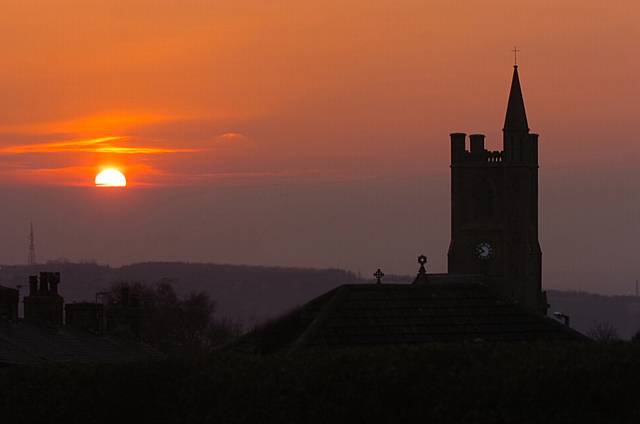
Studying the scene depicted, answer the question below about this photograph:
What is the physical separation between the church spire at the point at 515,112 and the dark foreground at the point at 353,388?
5066 inches

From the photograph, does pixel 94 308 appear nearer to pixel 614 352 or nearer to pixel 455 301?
pixel 455 301

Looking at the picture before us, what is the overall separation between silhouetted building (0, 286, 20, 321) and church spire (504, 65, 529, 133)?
109 m

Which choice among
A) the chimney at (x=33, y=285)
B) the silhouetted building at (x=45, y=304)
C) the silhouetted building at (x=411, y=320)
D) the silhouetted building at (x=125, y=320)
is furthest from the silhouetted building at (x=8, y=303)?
the silhouetted building at (x=411, y=320)

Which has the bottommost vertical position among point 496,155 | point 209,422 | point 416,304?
point 209,422

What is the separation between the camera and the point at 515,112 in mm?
156625

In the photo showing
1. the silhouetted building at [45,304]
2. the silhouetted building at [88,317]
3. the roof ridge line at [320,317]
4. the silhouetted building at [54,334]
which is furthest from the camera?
the silhouetted building at [88,317]

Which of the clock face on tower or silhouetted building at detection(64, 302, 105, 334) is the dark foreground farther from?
the clock face on tower

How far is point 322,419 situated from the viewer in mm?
25797

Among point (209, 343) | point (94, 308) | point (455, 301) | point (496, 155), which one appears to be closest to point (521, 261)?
point (496, 155)

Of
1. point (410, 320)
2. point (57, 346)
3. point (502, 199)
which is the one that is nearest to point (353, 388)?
point (410, 320)

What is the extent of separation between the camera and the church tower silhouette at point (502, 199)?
154250mm

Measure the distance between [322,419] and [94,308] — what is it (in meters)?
31.8

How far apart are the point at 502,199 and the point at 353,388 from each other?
433 feet

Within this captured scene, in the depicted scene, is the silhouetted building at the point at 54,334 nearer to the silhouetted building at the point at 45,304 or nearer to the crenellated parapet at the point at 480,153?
the silhouetted building at the point at 45,304
